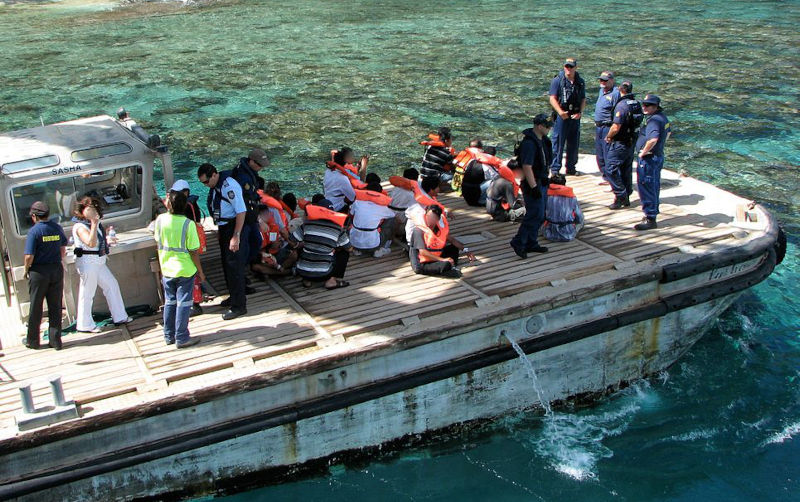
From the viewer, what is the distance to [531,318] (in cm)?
812

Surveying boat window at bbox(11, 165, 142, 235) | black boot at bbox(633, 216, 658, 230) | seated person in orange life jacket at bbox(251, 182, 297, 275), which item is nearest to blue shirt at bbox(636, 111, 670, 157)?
black boot at bbox(633, 216, 658, 230)

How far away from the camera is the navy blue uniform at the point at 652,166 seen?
9.44 m

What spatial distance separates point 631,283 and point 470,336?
188cm

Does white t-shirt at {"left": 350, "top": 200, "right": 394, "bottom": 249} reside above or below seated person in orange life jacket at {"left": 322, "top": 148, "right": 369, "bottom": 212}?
below

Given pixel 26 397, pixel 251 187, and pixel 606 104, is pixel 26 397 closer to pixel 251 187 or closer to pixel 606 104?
pixel 251 187

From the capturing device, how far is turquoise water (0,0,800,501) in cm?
822

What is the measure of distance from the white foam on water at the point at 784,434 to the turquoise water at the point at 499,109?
0.03m

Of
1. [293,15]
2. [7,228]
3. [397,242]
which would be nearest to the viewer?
[7,228]

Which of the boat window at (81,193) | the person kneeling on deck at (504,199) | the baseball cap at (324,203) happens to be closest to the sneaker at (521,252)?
the person kneeling on deck at (504,199)

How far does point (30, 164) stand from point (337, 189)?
135 inches

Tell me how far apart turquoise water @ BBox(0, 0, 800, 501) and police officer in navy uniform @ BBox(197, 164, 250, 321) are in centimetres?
207

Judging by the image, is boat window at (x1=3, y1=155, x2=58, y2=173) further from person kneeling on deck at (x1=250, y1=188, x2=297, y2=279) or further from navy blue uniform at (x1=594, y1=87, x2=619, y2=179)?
navy blue uniform at (x1=594, y1=87, x2=619, y2=179)

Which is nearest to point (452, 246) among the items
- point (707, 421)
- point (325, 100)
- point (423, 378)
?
point (423, 378)

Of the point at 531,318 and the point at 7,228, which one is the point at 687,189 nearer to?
the point at 531,318
